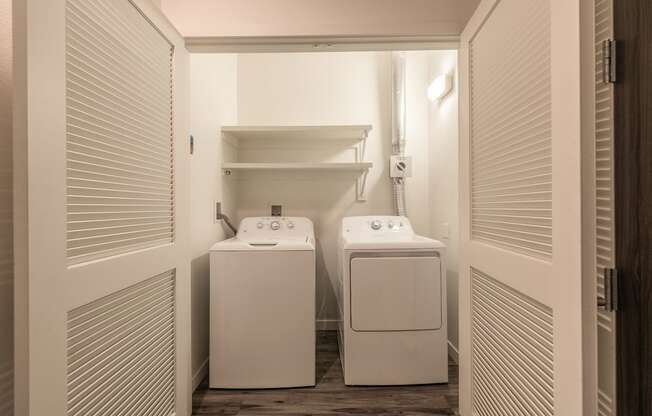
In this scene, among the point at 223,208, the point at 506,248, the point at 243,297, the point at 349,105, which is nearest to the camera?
the point at 506,248

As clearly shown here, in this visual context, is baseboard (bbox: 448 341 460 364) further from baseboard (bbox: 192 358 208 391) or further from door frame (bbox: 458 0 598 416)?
baseboard (bbox: 192 358 208 391)

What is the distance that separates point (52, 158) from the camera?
2.44 feet

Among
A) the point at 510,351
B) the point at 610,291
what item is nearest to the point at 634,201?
the point at 610,291

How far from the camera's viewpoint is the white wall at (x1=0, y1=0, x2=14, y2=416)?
78cm

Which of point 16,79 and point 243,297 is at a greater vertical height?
point 16,79

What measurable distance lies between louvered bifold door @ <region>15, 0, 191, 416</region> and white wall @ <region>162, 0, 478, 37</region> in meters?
0.17

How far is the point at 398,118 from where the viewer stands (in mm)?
2646

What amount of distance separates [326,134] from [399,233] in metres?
0.98

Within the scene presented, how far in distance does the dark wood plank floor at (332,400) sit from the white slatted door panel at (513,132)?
3.53ft

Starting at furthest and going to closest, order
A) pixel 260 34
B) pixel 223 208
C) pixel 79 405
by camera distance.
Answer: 1. pixel 223 208
2. pixel 260 34
3. pixel 79 405

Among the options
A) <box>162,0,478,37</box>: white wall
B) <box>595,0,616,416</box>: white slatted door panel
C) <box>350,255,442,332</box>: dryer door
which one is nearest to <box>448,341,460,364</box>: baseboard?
<box>350,255,442,332</box>: dryer door

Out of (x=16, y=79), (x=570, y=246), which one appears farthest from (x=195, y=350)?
(x=570, y=246)

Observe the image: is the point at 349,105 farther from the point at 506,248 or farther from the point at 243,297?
the point at 506,248

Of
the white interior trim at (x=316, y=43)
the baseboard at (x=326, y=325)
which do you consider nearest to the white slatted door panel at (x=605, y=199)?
the white interior trim at (x=316, y=43)
